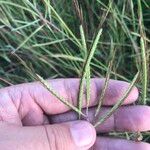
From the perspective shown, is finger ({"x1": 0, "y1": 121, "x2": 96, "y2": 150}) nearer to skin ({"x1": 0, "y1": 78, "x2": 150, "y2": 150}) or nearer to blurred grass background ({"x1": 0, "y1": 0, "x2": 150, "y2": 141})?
skin ({"x1": 0, "y1": 78, "x2": 150, "y2": 150})

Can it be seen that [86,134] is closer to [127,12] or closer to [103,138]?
[103,138]

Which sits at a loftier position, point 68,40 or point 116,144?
point 68,40

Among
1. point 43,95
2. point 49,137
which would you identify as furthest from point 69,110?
point 49,137

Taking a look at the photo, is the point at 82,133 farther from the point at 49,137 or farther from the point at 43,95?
the point at 43,95

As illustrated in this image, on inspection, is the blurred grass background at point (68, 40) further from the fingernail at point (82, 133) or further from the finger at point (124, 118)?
the fingernail at point (82, 133)

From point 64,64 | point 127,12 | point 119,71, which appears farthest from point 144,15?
point 64,64

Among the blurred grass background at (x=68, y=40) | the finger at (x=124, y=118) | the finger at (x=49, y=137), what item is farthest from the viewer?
the blurred grass background at (x=68, y=40)

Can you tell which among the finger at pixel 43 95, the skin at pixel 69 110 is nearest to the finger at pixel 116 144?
the skin at pixel 69 110
